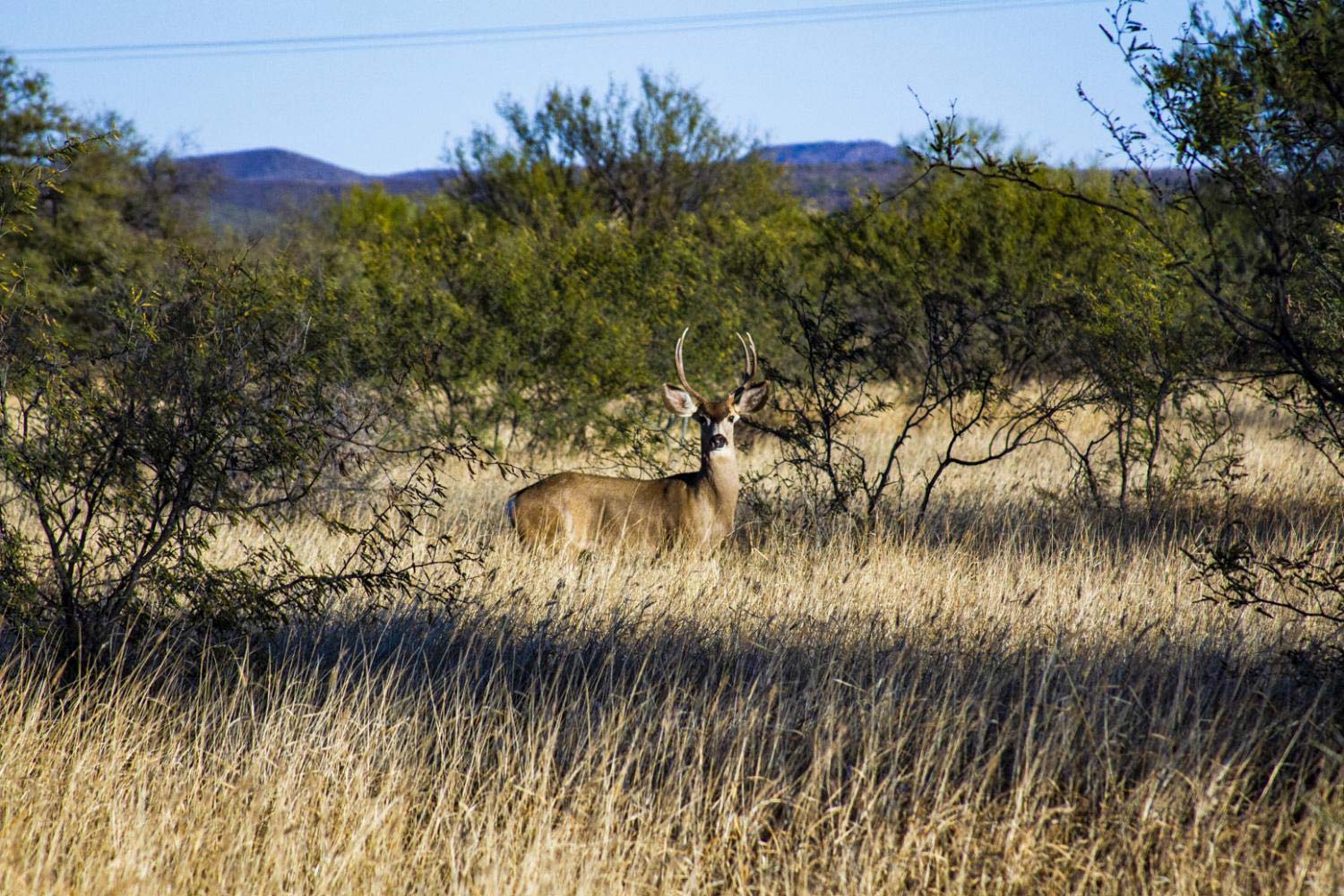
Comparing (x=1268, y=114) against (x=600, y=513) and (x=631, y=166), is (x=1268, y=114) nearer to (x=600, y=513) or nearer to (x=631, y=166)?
(x=600, y=513)

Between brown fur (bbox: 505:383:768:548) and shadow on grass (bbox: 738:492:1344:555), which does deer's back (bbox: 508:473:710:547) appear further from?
shadow on grass (bbox: 738:492:1344:555)

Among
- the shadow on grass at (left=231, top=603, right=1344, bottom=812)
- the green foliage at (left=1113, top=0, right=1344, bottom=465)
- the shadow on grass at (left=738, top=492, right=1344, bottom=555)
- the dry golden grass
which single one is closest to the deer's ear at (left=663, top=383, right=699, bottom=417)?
the shadow on grass at (left=738, top=492, right=1344, bottom=555)

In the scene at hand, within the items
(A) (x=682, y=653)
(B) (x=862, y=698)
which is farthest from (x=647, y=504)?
(B) (x=862, y=698)

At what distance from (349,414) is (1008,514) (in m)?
5.48

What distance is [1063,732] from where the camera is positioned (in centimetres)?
402

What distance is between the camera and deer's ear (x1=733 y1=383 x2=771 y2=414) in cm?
857

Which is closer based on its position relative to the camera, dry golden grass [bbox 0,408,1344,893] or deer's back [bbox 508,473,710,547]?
dry golden grass [bbox 0,408,1344,893]

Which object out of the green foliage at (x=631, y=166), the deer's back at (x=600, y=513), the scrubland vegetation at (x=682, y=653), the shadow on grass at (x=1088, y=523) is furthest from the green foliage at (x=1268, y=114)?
the green foliage at (x=631, y=166)

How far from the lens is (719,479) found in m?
8.59

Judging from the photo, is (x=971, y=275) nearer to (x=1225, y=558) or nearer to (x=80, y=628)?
(x=1225, y=558)

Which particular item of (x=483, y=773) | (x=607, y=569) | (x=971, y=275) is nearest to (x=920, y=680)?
(x=483, y=773)

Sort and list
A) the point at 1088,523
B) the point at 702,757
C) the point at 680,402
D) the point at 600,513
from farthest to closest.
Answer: the point at 680,402, the point at 1088,523, the point at 600,513, the point at 702,757

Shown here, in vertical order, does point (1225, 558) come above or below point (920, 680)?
above

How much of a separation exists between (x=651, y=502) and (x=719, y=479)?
1.81 feet
